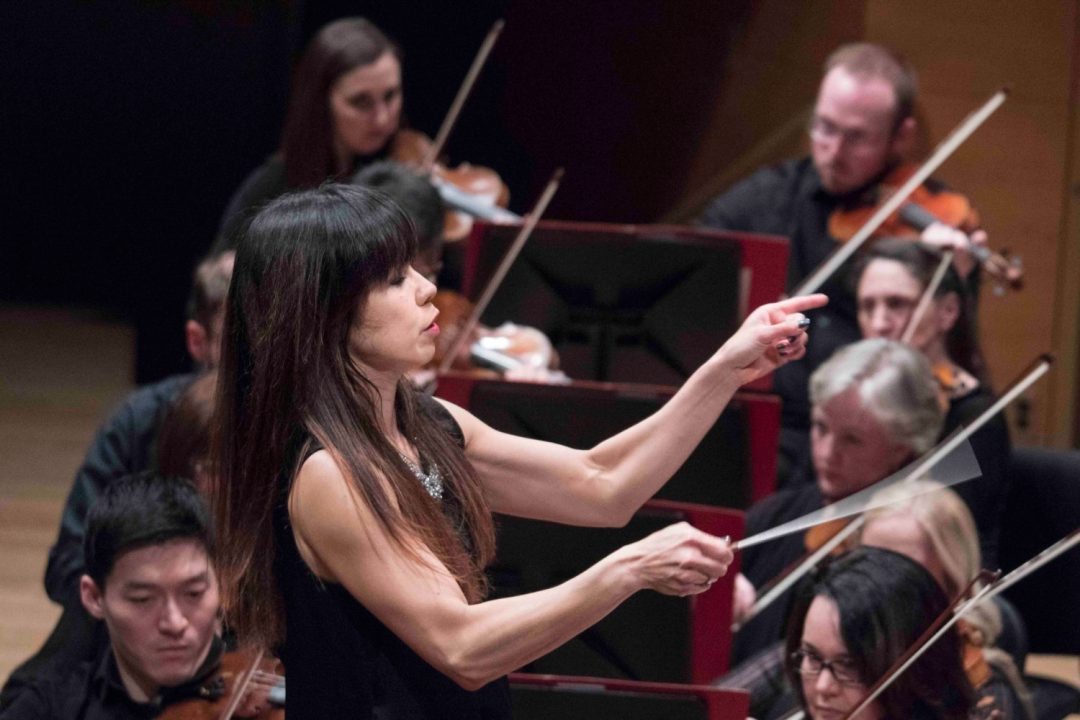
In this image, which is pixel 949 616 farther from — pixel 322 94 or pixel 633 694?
pixel 322 94

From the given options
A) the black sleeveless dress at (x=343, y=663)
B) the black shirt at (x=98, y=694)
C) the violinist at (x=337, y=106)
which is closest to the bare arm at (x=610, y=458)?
the black sleeveless dress at (x=343, y=663)

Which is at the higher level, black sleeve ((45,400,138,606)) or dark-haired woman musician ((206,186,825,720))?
dark-haired woman musician ((206,186,825,720))

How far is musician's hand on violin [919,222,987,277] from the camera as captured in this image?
2430 millimetres

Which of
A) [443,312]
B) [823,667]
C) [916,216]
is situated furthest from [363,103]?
[823,667]

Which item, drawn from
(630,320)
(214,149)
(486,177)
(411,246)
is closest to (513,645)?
(411,246)

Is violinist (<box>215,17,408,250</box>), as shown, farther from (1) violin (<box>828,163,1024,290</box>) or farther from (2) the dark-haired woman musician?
(2) the dark-haired woman musician

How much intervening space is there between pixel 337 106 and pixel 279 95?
3.11 feet

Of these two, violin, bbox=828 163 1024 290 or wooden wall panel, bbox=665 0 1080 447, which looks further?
wooden wall panel, bbox=665 0 1080 447

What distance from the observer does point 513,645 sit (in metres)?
0.99

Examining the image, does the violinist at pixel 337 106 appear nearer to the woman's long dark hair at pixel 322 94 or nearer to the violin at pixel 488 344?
the woman's long dark hair at pixel 322 94

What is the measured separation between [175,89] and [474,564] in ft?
9.23

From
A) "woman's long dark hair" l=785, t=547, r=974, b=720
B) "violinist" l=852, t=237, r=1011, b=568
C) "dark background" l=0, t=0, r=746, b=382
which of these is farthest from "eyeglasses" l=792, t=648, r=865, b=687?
"dark background" l=0, t=0, r=746, b=382

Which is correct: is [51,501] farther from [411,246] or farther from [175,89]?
[411,246]

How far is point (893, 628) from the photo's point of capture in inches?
54.7
